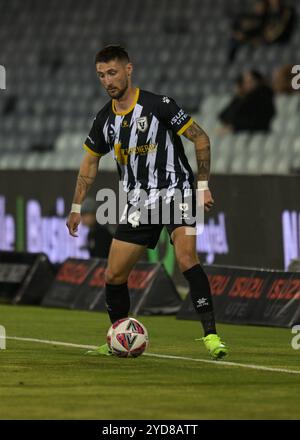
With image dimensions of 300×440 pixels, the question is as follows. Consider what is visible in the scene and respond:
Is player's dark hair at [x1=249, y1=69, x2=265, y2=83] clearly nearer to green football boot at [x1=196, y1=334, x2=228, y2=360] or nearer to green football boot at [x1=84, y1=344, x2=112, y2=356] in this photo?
green football boot at [x1=84, y1=344, x2=112, y2=356]

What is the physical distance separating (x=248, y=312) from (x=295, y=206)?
3.31 m

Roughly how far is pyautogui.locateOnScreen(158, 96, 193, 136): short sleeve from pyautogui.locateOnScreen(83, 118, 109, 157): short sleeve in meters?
0.58

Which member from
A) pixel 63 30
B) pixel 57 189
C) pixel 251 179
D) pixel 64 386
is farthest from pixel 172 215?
pixel 63 30

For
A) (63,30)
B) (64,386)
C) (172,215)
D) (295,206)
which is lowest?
(64,386)

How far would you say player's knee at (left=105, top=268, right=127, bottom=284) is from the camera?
1048cm

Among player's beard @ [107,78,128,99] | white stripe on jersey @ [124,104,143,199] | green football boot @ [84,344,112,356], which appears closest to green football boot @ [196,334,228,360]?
green football boot @ [84,344,112,356]

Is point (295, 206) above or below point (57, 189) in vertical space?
below

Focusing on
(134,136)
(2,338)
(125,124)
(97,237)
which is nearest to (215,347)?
(134,136)

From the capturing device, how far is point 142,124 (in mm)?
10312

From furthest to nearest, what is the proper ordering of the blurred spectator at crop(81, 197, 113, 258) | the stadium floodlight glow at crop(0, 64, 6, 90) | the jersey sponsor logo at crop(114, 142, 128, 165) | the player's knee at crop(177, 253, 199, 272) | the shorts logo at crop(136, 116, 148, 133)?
the stadium floodlight glow at crop(0, 64, 6, 90) < the blurred spectator at crop(81, 197, 113, 258) < the jersey sponsor logo at crop(114, 142, 128, 165) < the shorts logo at crop(136, 116, 148, 133) < the player's knee at crop(177, 253, 199, 272)

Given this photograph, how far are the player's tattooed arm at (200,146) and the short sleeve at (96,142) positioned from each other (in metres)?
0.79

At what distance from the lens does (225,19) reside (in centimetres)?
2430
